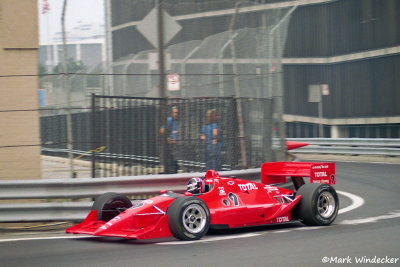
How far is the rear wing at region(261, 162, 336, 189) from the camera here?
940cm

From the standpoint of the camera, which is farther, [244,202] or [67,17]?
[67,17]

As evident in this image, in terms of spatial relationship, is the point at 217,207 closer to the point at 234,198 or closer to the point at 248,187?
the point at 234,198

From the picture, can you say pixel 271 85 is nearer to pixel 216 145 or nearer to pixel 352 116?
pixel 216 145

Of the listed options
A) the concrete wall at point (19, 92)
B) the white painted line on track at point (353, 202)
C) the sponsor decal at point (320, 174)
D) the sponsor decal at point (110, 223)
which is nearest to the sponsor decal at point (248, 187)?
the sponsor decal at point (320, 174)

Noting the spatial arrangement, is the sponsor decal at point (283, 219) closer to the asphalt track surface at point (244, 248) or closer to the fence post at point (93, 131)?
the asphalt track surface at point (244, 248)

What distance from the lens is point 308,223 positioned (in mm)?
8898


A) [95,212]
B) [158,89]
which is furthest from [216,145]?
[95,212]

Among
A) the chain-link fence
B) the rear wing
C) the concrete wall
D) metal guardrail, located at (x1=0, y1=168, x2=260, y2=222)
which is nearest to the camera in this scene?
metal guardrail, located at (x1=0, y1=168, x2=260, y2=222)

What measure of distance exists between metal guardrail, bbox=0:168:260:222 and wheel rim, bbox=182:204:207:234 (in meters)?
1.65

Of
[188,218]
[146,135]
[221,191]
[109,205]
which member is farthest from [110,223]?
[146,135]

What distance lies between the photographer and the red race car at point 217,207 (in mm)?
7730

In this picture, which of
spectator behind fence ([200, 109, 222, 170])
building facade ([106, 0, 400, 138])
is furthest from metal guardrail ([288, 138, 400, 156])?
spectator behind fence ([200, 109, 222, 170])

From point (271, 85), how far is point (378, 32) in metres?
21.8

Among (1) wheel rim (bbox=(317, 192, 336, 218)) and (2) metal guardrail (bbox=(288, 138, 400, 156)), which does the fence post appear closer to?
(1) wheel rim (bbox=(317, 192, 336, 218))
